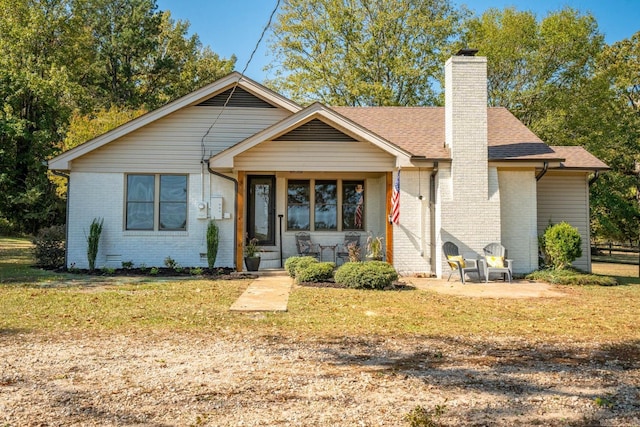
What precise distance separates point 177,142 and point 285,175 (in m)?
3.27

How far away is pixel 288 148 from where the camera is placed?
1303 cm

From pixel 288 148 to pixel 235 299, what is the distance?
205 inches

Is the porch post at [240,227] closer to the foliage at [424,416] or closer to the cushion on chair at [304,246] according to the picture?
the cushion on chair at [304,246]

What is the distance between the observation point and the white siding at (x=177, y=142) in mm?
13430

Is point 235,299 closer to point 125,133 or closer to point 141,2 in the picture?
point 125,133

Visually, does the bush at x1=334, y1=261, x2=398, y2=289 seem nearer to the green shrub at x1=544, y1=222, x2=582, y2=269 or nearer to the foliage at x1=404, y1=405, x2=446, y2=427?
the green shrub at x1=544, y1=222, x2=582, y2=269

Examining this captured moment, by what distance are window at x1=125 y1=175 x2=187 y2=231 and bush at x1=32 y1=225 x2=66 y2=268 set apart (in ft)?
7.75

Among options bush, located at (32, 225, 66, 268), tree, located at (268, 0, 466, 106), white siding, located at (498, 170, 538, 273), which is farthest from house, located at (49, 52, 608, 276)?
tree, located at (268, 0, 466, 106)

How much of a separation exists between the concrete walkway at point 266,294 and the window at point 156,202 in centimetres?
302

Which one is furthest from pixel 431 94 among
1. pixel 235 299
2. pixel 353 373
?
pixel 353 373

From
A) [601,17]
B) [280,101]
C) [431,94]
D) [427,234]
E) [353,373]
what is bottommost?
[353,373]

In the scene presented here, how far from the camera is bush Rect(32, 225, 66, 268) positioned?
14.1 meters

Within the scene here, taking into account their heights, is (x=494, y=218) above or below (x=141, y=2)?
below

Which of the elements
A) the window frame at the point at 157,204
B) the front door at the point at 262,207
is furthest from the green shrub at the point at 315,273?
the window frame at the point at 157,204
